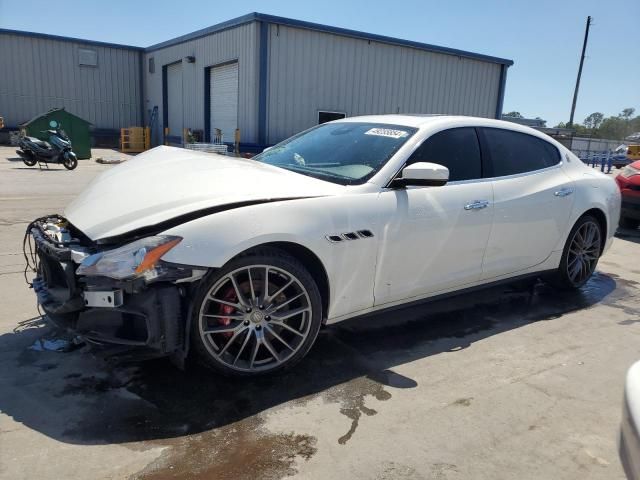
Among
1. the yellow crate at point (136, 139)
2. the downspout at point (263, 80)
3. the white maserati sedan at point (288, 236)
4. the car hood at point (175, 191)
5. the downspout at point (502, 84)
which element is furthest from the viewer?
the yellow crate at point (136, 139)

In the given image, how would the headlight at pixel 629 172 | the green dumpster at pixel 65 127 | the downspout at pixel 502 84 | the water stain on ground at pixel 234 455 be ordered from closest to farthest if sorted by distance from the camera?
1. the water stain on ground at pixel 234 455
2. the headlight at pixel 629 172
3. the green dumpster at pixel 65 127
4. the downspout at pixel 502 84

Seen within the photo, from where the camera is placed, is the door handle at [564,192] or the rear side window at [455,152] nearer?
the rear side window at [455,152]

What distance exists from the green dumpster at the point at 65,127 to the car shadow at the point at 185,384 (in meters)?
15.7

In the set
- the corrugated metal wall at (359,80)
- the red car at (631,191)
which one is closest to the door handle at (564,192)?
the red car at (631,191)

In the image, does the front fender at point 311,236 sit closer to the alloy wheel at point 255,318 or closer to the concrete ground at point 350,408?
the alloy wheel at point 255,318

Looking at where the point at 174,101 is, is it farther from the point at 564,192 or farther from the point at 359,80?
the point at 564,192

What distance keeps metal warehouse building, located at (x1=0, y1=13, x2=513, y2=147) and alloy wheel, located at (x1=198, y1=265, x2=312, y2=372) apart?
15.6 meters

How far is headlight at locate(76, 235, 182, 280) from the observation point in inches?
101

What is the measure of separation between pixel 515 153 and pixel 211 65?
714 inches

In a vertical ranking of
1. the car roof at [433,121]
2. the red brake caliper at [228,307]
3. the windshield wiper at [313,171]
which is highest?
the car roof at [433,121]

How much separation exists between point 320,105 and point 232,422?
17520mm

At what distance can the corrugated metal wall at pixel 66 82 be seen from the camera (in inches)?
981

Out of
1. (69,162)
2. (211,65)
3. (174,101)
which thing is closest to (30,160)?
(69,162)

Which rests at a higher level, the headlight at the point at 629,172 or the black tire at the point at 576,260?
the headlight at the point at 629,172
